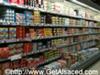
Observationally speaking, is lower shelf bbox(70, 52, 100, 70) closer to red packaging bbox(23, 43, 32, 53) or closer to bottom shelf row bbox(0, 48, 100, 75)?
bottom shelf row bbox(0, 48, 100, 75)

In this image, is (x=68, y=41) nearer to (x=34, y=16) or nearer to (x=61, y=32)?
(x=61, y=32)

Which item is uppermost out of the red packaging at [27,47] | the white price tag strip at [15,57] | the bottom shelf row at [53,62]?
the red packaging at [27,47]

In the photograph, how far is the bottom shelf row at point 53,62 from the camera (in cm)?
436

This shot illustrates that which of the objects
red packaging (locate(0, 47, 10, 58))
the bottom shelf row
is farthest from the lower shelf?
red packaging (locate(0, 47, 10, 58))

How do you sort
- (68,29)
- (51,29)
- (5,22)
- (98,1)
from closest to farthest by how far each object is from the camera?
1. (5,22)
2. (51,29)
3. (68,29)
4. (98,1)

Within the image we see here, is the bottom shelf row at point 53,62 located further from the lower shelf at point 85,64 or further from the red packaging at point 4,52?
the red packaging at point 4,52

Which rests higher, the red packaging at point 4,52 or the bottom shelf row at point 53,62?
the red packaging at point 4,52

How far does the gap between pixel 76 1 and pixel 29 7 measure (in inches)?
119

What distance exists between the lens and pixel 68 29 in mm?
7148

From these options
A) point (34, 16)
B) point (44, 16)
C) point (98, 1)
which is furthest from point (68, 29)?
point (98, 1)

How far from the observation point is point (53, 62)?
6.05 m

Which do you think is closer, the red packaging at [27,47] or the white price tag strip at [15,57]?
the white price tag strip at [15,57]

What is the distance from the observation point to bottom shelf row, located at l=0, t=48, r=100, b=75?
4.36 metres

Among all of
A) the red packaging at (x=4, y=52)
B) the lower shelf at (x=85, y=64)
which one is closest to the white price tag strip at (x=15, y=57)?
the red packaging at (x=4, y=52)
